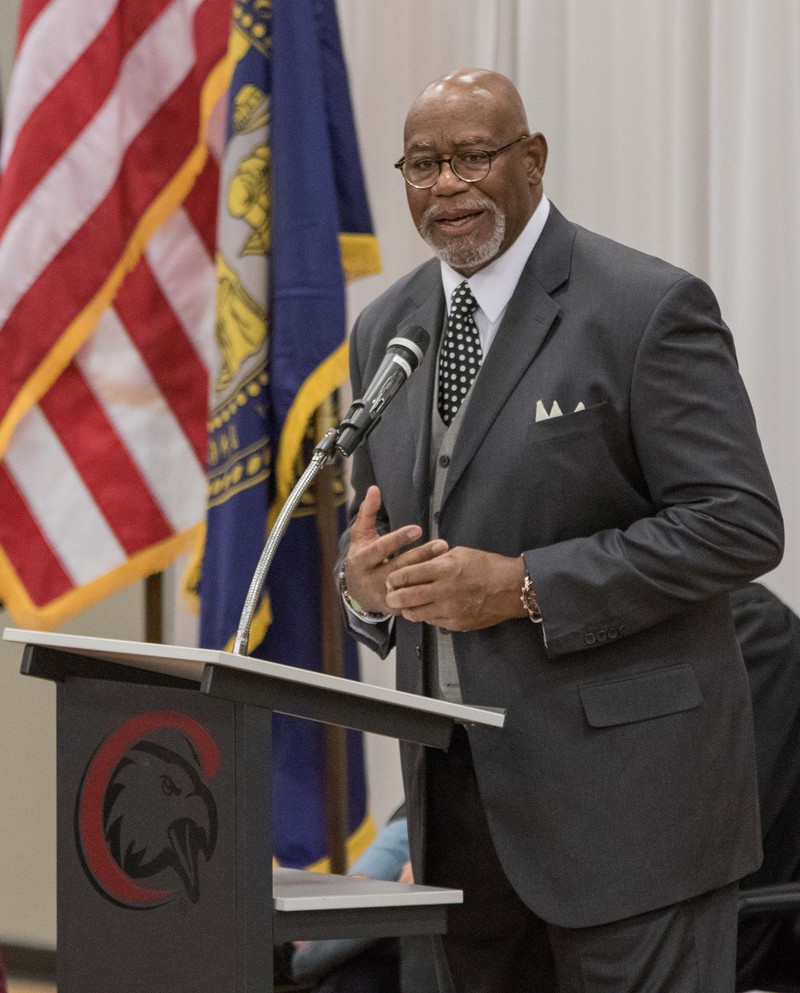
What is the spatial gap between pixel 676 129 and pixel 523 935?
7.32 feet

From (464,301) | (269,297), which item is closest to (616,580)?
(464,301)

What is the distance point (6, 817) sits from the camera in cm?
479

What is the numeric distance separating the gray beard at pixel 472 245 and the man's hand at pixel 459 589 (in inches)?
19.3

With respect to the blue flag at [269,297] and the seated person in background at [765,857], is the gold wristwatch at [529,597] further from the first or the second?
the blue flag at [269,297]

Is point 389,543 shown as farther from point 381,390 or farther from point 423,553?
point 381,390

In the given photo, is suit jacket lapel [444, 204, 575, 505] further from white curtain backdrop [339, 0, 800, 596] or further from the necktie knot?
white curtain backdrop [339, 0, 800, 596]

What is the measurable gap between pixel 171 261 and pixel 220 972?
8.58ft

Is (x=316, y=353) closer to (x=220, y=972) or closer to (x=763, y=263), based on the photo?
(x=763, y=263)

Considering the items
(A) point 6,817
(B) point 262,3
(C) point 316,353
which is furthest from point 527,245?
(A) point 6,817

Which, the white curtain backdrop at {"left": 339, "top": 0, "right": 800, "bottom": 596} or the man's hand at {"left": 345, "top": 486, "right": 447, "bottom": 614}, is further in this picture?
the white curtain backdrop at {"left": 339, "top": 0, "right": 800, "bottom": 596}

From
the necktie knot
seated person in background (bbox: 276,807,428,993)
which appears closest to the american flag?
seated person in background (bbox: 276,807,428,993)

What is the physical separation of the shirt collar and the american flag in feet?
5.31

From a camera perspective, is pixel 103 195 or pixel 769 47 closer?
pixel 769 47

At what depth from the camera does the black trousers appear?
5.94ft
